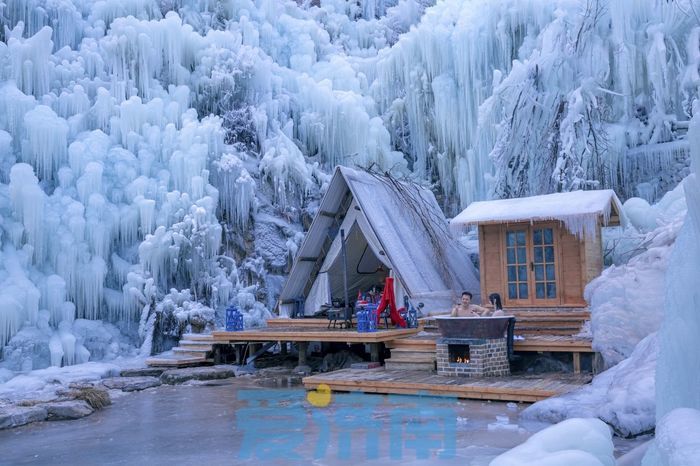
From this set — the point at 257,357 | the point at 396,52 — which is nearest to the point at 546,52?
the point at 396,52

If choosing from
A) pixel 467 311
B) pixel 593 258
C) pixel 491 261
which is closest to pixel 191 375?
pixel 467 311

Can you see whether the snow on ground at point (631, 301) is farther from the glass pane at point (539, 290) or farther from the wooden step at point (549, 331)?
the glass pane at point (539, 290)

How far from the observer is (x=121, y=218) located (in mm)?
15078

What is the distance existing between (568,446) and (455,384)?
5143 mm

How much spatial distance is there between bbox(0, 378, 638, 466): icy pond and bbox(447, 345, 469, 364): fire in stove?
1.17 m

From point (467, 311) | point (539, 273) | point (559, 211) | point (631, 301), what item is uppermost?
point (559, 211)

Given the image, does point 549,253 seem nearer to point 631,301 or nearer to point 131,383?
point 631,301

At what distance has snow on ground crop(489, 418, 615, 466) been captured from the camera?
3499 mm

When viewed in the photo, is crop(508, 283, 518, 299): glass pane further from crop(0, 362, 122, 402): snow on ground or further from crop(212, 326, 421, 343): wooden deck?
crop(0, 362, 122, 402): snow on ground

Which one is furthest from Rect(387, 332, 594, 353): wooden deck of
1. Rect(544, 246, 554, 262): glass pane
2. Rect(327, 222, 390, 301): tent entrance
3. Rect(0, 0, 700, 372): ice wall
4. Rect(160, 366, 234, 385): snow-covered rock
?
Rect(0, 0, 700, 372): ice wall

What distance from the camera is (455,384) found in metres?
8.83

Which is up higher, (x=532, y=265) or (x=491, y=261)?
(x=491, y=261)

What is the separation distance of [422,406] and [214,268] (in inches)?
363

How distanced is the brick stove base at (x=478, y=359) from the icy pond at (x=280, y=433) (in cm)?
95
